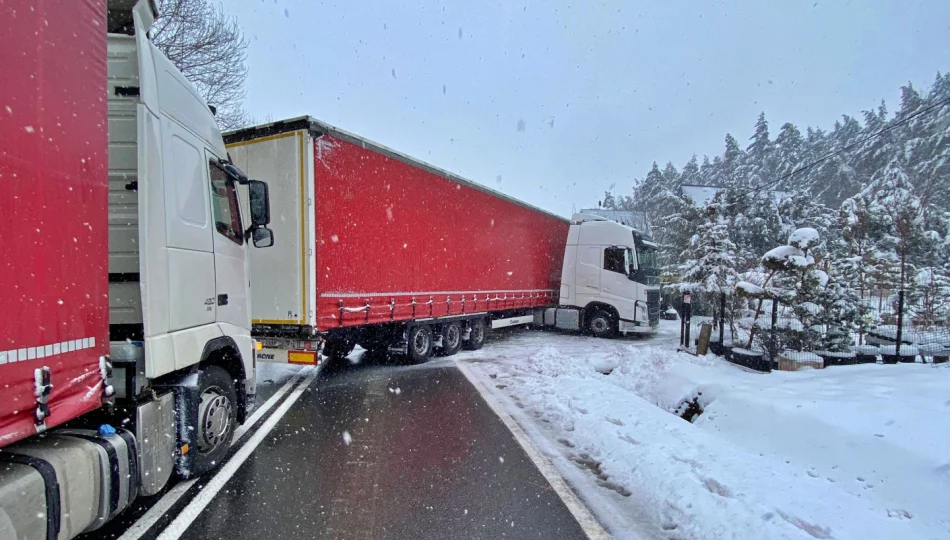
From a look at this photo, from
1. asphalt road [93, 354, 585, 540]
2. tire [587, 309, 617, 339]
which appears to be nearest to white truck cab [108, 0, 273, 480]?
asphalt road [93, 354, 585, 540]

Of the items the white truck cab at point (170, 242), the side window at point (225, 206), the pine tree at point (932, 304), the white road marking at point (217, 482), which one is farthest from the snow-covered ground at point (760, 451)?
the pine tree at point (932, 304)

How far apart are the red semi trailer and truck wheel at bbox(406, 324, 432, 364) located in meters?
0.03

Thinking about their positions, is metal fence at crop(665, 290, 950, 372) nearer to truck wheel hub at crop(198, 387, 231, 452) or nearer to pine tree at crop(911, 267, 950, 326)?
pine tree at crop(911, 267, 950, 326)

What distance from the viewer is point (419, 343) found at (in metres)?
10.3

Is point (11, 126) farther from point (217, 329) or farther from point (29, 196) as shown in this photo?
point (217, 329)

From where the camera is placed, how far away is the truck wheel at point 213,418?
155 inches

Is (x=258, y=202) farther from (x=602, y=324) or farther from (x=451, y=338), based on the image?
(x=602, y=324)

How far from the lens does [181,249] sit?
362 centimetres

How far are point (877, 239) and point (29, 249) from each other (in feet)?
76.2

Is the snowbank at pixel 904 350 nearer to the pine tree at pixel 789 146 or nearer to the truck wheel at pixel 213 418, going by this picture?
the truck wheel at pixel 213 418

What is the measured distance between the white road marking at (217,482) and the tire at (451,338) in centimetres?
495

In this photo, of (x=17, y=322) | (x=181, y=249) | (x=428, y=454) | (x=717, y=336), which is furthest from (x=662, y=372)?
(x=17, y=322)

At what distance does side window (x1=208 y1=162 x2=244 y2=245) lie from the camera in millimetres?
4285

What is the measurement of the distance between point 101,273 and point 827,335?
43.5 feet
